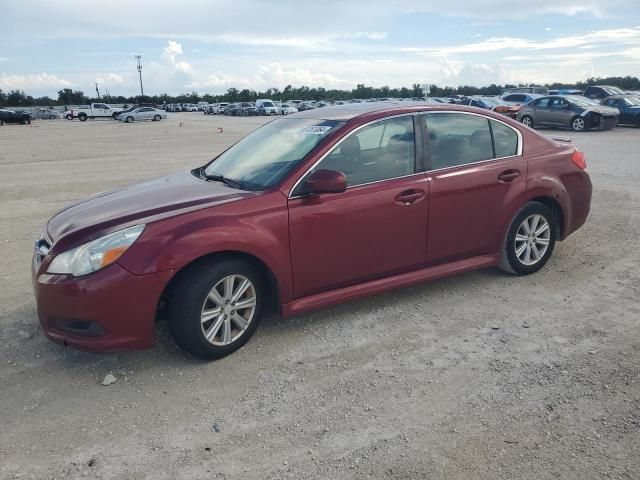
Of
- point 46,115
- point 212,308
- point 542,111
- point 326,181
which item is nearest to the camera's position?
point 212,308

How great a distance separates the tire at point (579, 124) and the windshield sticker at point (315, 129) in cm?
2086

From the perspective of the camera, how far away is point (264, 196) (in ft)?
12.5

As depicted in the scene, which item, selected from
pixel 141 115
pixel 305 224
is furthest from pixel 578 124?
pixel 141 115

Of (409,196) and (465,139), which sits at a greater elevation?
(465,139)

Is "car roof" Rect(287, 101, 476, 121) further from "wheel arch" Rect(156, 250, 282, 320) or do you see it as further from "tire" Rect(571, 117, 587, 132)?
"tire" Rect(571, 117, 587, 132)

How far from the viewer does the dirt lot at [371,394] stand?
272 cm

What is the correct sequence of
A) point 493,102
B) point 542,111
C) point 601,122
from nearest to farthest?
point 601,122
point 542,111
point 493,102

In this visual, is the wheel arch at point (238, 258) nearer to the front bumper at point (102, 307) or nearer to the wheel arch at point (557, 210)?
the front bumper at point (102, 307)

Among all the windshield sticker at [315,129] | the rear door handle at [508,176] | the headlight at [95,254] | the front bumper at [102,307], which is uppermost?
the windshield sticker at [315,129]

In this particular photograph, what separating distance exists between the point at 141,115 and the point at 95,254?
1947 inches

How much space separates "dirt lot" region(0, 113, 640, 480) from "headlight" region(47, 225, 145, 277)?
0.75 metres

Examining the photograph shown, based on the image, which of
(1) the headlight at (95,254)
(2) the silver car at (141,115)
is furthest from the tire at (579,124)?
(2) the silver car at (141,115)

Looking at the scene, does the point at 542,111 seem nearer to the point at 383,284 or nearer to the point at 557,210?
the point at 557,210

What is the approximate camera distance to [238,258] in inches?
146
